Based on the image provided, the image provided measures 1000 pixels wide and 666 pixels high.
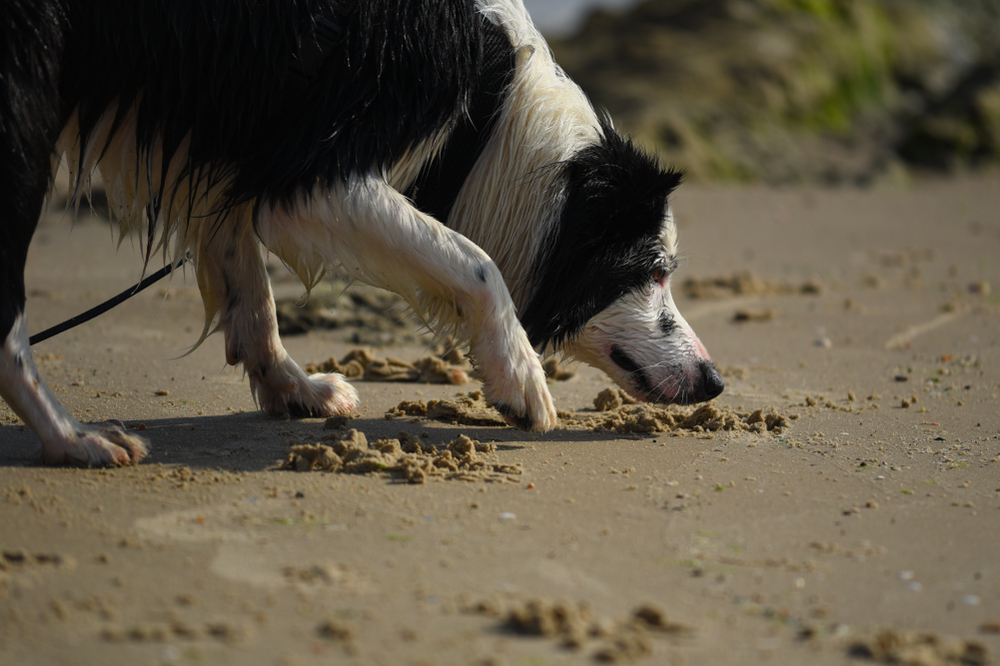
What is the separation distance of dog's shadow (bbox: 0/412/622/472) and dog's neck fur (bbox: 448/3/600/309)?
53 centimetres

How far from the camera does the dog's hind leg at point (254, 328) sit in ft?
12.5

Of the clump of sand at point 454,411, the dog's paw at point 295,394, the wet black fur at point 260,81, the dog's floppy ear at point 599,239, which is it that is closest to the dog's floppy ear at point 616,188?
the dog's floppy ear at point 599,239

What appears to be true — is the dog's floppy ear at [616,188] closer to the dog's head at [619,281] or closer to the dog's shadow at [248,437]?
the dog's head at [619,281]

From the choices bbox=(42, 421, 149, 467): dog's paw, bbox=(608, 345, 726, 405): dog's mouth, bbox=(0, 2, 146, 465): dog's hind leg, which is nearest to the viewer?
bbox=(0, 2, 146, 465): dog's hind leg

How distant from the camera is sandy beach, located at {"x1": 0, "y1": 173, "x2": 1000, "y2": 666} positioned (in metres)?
2.06

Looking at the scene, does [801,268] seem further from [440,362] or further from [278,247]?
[278,247]

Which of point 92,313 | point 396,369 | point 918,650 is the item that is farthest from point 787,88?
point 918,650

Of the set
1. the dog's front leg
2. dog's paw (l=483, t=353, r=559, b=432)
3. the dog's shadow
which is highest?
the dog's front leg

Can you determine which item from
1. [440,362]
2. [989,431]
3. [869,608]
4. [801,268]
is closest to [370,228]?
[440,362]

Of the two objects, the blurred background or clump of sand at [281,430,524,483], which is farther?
the blurred background

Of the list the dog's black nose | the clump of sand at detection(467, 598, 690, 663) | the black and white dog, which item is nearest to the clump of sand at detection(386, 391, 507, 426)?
the black and white dog

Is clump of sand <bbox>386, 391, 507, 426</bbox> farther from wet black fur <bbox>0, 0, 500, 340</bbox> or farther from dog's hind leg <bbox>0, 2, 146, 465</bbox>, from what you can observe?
dog's hind leg <bbox>0, 2, 146, 465</bbox>

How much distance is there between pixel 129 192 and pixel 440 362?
162 cm

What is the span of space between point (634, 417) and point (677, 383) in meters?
0.26
